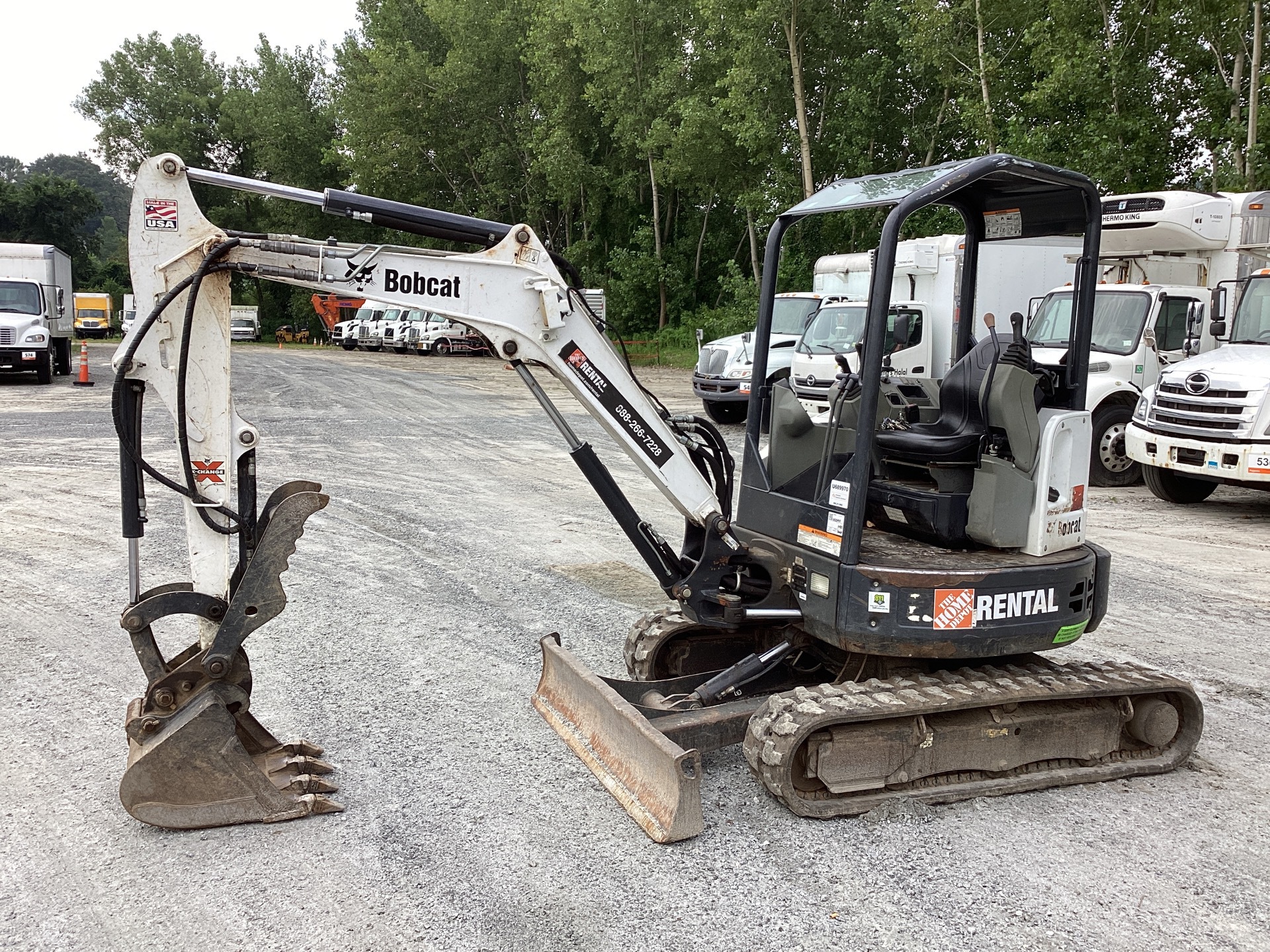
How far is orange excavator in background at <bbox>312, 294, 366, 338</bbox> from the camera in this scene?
48.4m

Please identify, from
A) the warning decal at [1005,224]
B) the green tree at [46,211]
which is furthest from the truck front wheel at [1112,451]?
the green tree at [46,211]

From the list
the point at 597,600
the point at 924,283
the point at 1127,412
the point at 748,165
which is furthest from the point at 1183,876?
the point at 748,165

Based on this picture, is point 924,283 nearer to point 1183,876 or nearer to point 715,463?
point 715,463

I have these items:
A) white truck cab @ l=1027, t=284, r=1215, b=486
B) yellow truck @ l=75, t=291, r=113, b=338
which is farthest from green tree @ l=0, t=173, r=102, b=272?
white truck cab @ l=1027, t=284, r=1215, b=486

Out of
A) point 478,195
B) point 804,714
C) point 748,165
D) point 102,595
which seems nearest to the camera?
point 804,714

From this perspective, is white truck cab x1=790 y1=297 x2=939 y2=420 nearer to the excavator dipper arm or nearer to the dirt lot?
the dirt lot

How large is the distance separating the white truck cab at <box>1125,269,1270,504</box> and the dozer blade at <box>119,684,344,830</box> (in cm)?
1018

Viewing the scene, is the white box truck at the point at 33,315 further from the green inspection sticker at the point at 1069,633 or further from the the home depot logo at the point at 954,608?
the green inspection sticker at the point at 1069,633

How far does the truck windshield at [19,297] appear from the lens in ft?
78.0

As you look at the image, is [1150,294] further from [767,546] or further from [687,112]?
[687,112]

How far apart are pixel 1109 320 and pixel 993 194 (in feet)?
30.9

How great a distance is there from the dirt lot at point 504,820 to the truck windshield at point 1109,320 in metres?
4.23

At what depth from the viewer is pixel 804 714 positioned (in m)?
4.42

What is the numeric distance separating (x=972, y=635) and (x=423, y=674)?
322 centimetres
